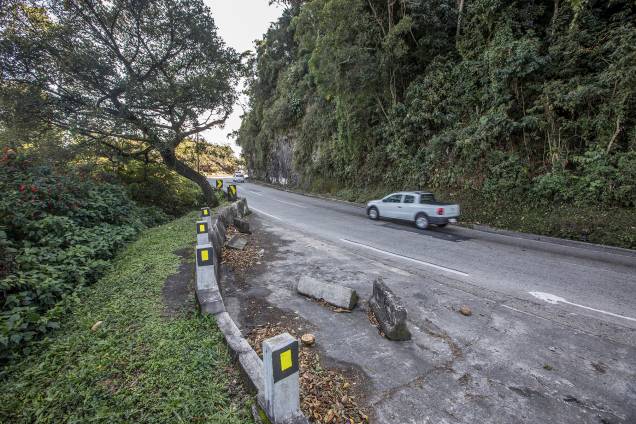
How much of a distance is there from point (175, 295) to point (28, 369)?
1756mm

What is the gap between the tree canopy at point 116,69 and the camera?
925 centimetres

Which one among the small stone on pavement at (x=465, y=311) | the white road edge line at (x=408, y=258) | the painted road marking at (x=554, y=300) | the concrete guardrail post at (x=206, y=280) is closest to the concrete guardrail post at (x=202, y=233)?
the concrete guardrail post at (x=206, y=280)

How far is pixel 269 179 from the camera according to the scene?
35.1 m

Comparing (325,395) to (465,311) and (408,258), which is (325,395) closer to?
(465,311)

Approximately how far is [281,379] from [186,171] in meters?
13.7

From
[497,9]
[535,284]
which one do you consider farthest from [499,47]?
[535,284]

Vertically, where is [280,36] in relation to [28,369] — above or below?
above

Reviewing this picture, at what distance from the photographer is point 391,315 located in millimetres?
3902

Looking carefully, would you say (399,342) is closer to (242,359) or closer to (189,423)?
(242,359)

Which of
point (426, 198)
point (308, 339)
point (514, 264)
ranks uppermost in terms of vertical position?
point (426, 198)

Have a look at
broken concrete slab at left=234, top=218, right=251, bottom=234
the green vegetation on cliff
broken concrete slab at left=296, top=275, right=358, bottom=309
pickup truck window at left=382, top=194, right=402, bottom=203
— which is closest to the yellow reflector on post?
broken concrete slab at left=296, top=275, right=358, bottom=309

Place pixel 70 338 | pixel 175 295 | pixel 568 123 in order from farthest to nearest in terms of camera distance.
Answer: pixel 568 123 → pixel 175 295 → pixel 70 338

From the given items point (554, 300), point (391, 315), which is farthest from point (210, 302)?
point (554, 300)

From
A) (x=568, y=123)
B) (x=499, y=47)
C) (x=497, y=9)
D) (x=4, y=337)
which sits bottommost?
(x=4, y=337)
